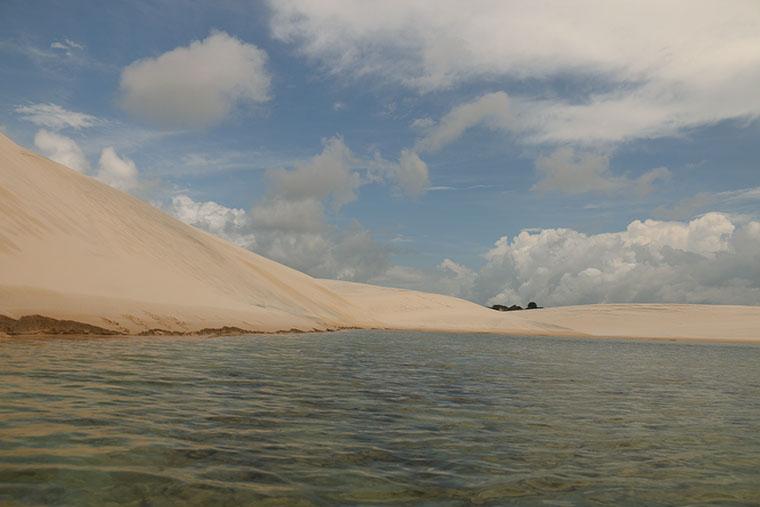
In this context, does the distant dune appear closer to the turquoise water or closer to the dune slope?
the dune slope

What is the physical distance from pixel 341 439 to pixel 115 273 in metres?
23.1

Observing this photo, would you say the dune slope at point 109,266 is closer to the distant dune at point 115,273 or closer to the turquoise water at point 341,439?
the distant dune at point 115,273

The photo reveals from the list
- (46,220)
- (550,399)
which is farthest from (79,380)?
(46,220)

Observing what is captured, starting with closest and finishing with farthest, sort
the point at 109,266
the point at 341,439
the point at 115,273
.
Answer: the point at 341,439, the point at 115,273, the point at 109,266

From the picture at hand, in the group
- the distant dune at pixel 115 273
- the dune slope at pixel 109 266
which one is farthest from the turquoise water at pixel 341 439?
the dune slope at pixel 109 266

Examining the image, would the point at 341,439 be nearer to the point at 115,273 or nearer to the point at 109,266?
the point at 115,273

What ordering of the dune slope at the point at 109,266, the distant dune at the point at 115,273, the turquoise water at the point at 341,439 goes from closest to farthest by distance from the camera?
the turquoise water at the point at 341,439, the distant dune at the point at 115,273, the dune slope at the point at 109,266

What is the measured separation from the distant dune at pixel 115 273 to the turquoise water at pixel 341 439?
6.26 meters

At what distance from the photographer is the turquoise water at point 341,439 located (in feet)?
16.3

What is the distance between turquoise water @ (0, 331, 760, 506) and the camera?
4.96m

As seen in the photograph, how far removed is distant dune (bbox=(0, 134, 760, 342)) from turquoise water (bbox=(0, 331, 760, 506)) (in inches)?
246

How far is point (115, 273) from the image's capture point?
1041 inches

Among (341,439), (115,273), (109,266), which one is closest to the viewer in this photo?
(341,439)

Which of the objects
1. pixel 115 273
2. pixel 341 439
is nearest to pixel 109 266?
pixel 115 273
